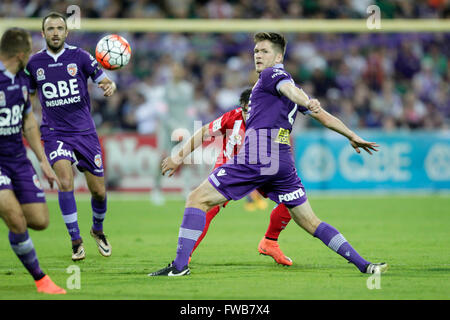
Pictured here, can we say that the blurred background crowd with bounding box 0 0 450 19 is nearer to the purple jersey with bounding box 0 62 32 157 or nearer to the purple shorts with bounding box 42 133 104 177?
the purple shorts with bounding box 42 133 104 177

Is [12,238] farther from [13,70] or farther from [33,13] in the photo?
[33,13]

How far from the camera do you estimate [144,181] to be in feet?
57.9

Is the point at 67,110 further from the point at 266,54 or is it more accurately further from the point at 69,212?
the point at 266,54

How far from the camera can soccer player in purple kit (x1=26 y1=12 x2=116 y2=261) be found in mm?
8156

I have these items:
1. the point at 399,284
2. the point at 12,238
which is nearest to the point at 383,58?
the point at 399,284

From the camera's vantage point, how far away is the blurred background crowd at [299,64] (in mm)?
18875

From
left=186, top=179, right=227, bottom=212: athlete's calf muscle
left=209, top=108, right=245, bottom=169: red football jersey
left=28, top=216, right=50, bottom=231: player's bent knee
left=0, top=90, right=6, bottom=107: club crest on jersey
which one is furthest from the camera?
left=209, top=108, right=245, bottom=169: red football jersey

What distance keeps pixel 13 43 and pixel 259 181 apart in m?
2.60

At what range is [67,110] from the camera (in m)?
8.32

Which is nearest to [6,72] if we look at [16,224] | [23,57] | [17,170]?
[23,57]

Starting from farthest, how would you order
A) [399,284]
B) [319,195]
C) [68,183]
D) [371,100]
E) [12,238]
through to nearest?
[371,100] < [319,195] < [68,183] < [399,284] < [12,238]

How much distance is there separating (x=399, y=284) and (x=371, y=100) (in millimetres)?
13730

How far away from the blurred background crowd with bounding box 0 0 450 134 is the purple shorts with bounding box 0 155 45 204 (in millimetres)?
11982

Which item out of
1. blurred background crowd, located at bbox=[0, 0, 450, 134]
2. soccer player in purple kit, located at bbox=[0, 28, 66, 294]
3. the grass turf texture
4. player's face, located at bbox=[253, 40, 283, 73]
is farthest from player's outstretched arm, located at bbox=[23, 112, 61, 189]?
blurred background crowd, located at bbox=[0, 0, 450, 134]
